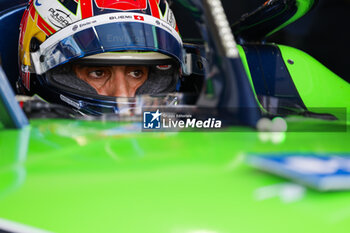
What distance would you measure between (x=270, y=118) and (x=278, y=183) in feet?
1.25

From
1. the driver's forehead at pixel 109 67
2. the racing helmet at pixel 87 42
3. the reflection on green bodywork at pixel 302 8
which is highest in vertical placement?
the reflection on green bodywork at pixel 302 8

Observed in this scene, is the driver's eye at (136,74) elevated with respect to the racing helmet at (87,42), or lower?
lower

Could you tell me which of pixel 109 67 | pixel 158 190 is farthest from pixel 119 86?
pixel 158 190

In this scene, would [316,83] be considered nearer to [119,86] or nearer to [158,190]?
[119,86]

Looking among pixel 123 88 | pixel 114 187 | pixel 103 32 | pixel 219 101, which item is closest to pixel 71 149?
pixel 114 187

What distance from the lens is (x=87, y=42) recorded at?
1147 millimetres

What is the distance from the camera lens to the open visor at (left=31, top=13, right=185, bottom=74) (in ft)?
3.78

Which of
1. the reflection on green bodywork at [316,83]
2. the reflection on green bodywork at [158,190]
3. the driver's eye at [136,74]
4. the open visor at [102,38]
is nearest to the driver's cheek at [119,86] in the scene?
the driver's eye at [136,74]

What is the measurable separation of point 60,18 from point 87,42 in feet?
0.53

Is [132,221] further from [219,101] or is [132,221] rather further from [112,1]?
[112,1]

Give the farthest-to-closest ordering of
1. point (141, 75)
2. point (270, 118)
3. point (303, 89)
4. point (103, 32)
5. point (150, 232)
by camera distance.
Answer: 1. point (141, 75)
2. point (303, 89)
3. point (103, 32)
4. point (270, 118)
5. point (150, 232)

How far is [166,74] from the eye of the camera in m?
1.49

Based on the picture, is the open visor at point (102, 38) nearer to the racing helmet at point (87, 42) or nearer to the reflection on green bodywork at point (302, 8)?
the racing helmet at point (87, 42)

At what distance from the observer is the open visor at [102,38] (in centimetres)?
115
